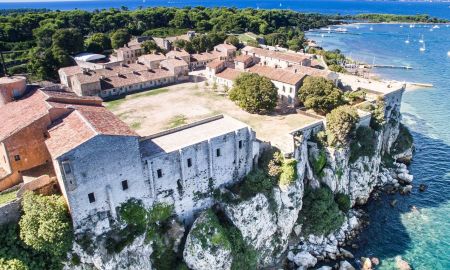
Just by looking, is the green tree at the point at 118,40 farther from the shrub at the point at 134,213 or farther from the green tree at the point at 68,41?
the shrub at the point at 134,213

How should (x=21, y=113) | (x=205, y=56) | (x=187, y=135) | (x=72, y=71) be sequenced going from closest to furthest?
(x=21, y=113), (x=187, y=135), (x=72, y=71), (x=205, y=56)

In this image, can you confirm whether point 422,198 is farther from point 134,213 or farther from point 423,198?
point 134,213

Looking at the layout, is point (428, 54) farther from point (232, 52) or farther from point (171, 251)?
point (171, 251)

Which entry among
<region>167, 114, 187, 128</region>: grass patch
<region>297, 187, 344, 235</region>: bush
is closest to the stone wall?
<region>167, 114, 187, 128</region>: grass patch

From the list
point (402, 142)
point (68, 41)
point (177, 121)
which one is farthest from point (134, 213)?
point (68, 41)

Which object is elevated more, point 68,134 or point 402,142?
point 68,134

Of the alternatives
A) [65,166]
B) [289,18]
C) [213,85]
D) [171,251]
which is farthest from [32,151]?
[289,18]

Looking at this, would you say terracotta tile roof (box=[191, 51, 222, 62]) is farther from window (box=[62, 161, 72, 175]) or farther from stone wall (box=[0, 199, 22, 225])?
stone wall (box=[0, 199, 22, 225])
